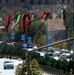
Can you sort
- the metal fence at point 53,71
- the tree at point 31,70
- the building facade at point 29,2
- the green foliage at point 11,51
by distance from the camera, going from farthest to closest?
the building facade at point 29,2 < the green foliage at point 11,51 < the metal fence at point 53,71 < the tree at point 31,70

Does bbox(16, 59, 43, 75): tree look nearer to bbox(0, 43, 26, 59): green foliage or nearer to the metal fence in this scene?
the metal fence

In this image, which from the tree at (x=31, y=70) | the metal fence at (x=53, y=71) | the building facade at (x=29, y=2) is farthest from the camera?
the building facade at (x=29, y=2)

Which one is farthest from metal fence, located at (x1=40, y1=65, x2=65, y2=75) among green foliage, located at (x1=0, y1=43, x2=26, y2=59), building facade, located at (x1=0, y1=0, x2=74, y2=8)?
building facade, located at (x1=0, y1=0, x2=74, y2=8)

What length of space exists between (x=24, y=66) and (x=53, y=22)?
6228 cm

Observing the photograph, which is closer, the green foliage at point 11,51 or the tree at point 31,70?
the tree at point 31,70

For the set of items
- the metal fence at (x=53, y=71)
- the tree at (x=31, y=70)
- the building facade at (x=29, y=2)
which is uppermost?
the building facade at (x=29, y=2)

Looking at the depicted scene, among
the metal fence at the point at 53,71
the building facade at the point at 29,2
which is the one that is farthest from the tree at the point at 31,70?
the building facade at the point at 29,2

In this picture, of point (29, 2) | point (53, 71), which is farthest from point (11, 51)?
point (29, 2)

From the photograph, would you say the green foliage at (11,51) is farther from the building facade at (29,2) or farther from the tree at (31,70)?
the building facade at (29,2)

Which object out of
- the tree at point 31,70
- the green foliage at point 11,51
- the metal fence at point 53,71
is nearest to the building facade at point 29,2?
the green foliage at point 11,51

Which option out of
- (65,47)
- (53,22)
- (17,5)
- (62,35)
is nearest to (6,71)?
(65,47)

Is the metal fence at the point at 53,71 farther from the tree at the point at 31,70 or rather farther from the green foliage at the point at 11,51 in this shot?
the green foliage at the point at 11,51

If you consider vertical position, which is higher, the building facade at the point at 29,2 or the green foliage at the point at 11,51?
the building facade at the point at 29,2

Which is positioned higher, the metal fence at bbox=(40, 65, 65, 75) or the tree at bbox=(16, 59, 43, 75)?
the tree at bbox=(16, 59, 43, 75)
